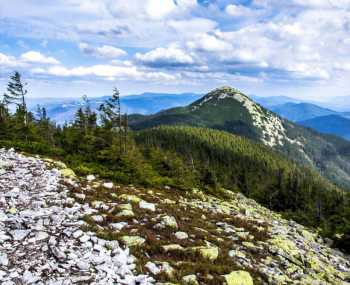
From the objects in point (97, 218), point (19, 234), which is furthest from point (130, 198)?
point (19, 234)

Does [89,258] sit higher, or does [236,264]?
[89,258]

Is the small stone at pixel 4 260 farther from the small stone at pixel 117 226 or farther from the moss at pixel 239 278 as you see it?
the moss at pixel 239 278

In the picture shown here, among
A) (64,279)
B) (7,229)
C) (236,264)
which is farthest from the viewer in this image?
(236,264)

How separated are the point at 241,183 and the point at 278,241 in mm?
105301

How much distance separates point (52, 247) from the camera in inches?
453

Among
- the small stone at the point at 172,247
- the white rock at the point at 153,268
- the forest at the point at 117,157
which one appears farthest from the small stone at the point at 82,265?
the forest at the point at 117,157

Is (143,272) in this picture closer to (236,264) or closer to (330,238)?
(236,264)

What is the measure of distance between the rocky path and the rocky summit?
0.09ft

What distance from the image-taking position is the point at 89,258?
1112cm

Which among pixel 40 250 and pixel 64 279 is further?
pixel 40 250

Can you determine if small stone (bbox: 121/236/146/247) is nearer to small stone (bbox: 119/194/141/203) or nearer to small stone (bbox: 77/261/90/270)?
small stone (bbox: 77/261/90/270)

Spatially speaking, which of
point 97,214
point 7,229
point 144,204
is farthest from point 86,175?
point 7,229

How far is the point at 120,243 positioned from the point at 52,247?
2.43 m

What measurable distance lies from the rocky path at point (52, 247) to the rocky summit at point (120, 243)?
28mm
